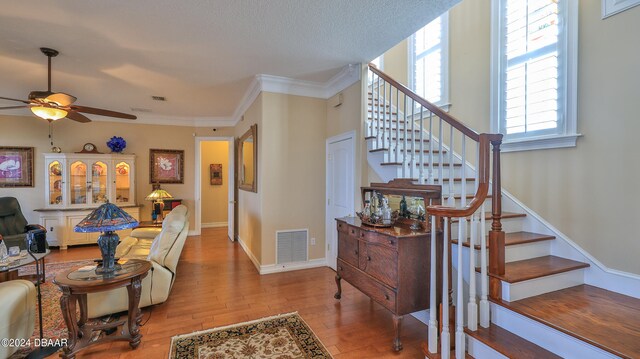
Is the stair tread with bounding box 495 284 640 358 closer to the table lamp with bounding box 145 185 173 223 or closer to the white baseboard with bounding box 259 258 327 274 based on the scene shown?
the white baseboard with bounding box 259 258 327 274

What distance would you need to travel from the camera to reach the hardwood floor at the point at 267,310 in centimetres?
222

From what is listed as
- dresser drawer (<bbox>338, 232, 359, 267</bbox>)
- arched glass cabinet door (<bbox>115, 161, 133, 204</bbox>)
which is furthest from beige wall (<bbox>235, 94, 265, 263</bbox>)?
arched glass cabinet door (<bbox>115, 161, 133, 204</bbox>)

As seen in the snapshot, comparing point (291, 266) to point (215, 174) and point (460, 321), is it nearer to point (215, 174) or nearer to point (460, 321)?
point (460, 321)

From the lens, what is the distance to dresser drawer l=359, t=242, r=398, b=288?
225 centimetres

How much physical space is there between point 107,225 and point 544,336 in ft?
10.1

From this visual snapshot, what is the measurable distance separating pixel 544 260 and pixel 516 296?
0.72 metres

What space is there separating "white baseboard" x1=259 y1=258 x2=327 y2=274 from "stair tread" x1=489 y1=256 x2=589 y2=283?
252 centimetres

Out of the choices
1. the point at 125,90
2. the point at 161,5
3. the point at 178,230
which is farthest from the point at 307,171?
the point at 125,90

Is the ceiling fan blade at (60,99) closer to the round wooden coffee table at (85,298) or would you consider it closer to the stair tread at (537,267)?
the round wooden coffee table at (85,298)

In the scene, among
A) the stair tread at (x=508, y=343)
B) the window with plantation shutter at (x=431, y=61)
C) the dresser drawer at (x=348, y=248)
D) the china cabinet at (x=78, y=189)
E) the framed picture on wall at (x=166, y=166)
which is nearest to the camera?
the stair tread at (x=508, y=343)

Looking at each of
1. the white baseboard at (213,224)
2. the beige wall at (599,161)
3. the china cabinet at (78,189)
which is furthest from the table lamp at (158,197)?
the beige wall at (599,161)

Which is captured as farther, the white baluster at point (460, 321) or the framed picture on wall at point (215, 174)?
the framed picture on wall at point (215, 174)

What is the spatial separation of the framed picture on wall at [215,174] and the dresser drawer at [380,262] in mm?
6207

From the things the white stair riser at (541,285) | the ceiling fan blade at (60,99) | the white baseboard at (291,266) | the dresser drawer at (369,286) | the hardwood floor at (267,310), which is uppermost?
the ceiling fan blade at (60,99)
